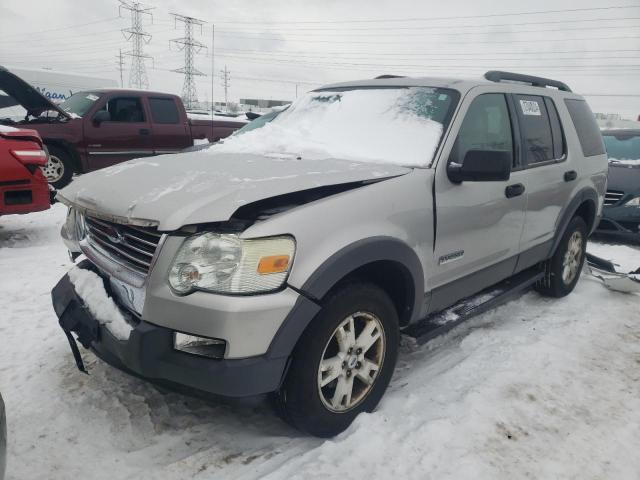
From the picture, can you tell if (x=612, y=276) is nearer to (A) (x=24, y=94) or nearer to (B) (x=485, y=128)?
(B) (x=485, y=128)

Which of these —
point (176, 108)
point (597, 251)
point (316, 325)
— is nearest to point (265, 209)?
point (316, 325)

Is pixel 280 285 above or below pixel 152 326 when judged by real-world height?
above

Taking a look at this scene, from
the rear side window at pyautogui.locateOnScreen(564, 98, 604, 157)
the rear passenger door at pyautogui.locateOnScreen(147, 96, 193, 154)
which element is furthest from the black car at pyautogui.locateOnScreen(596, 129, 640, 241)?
the rear passenger door at pyautogui.locateOnScreen(147, 96, 193, 154)

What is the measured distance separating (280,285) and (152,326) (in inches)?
21.8

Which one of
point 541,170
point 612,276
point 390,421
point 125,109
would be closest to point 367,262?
point 390,421

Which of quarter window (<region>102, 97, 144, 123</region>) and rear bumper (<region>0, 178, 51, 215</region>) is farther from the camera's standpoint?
quarter window (<region>102, 97, 144, 123</region>)

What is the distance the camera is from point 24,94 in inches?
277

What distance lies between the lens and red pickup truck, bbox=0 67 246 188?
8.26 meters

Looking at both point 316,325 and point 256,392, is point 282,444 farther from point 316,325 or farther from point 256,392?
point 316,325

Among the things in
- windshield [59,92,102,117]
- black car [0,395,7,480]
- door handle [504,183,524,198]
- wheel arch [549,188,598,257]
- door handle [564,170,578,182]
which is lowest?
black car [0,395,7,480]

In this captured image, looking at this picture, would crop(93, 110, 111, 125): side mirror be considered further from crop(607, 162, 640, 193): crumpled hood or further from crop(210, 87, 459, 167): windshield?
crop(607, 162, 640, 193): crumpled hood

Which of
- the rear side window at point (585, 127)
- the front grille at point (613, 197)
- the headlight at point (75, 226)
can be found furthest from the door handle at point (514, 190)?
the front grille at point (613, 197)

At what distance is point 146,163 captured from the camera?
2.76 meters

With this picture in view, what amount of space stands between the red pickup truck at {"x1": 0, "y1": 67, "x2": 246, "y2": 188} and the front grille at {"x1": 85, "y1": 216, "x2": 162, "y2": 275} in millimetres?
5960
